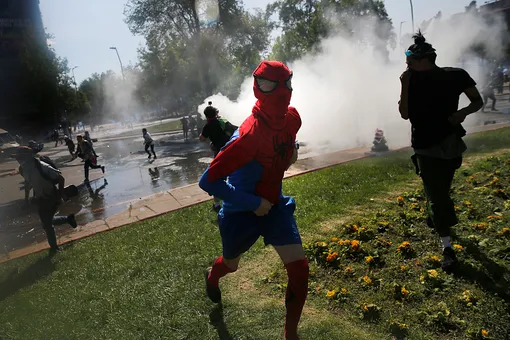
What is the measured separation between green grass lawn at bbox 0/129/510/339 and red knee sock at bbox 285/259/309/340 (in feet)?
1.12

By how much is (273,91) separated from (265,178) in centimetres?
57

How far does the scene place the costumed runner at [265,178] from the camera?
7.38ft

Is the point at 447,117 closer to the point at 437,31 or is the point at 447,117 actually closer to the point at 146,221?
the point at 146,221

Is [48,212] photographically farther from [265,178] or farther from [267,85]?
[267,85]

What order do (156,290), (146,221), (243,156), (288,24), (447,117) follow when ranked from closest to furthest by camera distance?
(243,156) → (447,117) → (156,290) → (146,221) → (288,24)

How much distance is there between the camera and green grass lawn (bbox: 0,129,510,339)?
2758 millimetres

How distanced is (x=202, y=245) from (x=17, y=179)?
42.9 ft

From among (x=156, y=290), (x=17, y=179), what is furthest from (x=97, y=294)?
(x=17, y=179)

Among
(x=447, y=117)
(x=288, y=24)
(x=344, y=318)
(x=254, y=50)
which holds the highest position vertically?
(x=288, y=24)

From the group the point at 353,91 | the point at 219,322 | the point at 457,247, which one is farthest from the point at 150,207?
the point at 353,91

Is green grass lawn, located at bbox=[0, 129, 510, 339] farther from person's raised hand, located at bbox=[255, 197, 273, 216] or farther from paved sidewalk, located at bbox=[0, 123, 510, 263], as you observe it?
person's raised hand, located at bbox=[255, 197, 273, 216]

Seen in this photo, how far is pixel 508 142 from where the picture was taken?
8312mm

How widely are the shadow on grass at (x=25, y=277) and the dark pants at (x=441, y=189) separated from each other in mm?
4569

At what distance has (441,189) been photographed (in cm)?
331
